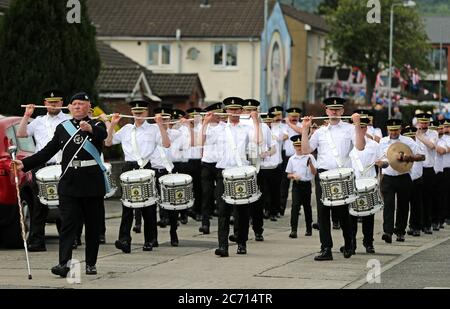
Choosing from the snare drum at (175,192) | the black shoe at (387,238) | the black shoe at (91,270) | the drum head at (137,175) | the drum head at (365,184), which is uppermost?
the drum head at (137,175)

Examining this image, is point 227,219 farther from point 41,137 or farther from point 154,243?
point 41,137

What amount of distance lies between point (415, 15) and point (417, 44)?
1.94 metres

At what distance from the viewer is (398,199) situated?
67.1 ft

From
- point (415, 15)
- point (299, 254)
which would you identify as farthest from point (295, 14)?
point (299, 254)

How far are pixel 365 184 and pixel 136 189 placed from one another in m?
3.12

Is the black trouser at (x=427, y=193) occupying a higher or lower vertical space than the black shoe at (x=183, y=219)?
higher

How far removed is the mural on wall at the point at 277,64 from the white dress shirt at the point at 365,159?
5277 cm

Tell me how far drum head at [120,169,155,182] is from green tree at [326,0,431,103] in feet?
219

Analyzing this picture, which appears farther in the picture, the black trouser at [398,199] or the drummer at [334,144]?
the black trouser at [398,199]

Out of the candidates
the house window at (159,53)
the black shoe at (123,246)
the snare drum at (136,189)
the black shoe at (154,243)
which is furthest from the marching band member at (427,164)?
the house window at (159,53)

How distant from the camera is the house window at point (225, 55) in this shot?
7444 centimetres

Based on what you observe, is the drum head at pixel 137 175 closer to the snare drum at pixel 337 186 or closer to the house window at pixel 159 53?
the snare drum at pixel 337 186
